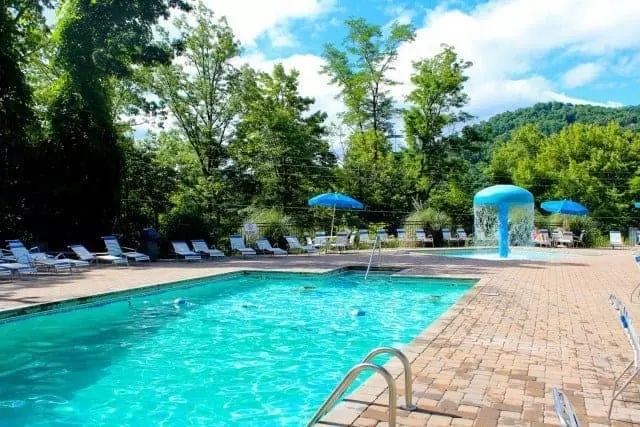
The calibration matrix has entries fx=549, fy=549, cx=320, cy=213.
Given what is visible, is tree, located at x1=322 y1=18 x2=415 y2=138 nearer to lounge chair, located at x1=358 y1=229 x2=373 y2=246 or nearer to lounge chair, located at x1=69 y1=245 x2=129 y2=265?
lounge chair, located at x1=358 y1=229 x2=373 y2=246

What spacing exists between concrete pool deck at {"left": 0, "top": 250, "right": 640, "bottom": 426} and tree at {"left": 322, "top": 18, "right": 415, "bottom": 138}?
75.2 feet

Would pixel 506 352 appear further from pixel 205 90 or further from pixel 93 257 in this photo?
pixel 205 90

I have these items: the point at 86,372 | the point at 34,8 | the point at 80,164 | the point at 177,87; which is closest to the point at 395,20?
the point at 177,87

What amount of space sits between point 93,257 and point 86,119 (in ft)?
14.3

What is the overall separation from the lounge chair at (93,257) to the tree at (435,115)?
1944cm

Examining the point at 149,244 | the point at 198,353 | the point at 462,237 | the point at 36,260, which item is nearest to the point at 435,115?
the point at 462,237

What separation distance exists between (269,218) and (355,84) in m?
14.7

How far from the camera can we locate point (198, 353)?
648cm

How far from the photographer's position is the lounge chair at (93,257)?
13.6 meters

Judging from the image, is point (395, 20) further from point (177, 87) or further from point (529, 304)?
point (529, 304)

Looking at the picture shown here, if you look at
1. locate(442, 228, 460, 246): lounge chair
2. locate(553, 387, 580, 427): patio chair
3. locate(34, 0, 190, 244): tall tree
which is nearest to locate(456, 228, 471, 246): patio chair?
locate(442, 228, 460, 246): lounge chair

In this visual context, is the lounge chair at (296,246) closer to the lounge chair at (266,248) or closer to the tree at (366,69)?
the lounge chair at (266,248)

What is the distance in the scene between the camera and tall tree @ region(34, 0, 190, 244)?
50.5 ft

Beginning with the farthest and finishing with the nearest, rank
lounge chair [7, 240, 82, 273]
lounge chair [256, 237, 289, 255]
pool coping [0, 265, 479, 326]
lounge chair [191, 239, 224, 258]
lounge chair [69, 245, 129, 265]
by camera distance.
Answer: lounge chair [256, 237, 289, 255]
lounge chair [191, 239, 224, 258]
lounge chair [69, 245, 129, 265]
lounge chair [7, 240, 82, 273]
pool coping [0, 265, 479, 326]
